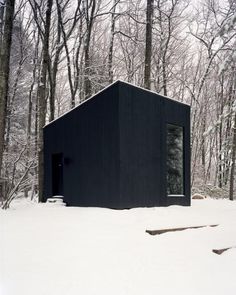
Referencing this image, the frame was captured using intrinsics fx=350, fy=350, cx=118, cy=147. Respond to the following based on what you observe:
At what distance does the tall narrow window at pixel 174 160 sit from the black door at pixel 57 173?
3473 millimetres

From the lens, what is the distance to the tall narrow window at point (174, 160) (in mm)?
9688

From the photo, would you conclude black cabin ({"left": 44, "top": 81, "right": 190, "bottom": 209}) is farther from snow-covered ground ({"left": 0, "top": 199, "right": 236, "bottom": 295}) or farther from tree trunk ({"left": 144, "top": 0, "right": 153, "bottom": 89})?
tree trunk ({"left": 144, "top": 0, "right": 153, "bottom": 89})

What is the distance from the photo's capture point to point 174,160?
990cm

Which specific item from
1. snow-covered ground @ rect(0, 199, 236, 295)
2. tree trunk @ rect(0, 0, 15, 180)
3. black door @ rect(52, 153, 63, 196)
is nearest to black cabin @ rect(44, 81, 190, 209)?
black door @ rect(52, 153, 63, 196)

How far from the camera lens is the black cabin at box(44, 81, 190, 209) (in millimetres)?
8250

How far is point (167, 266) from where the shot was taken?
4445 millimetres

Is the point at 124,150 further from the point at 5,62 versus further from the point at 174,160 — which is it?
the point at 5,62

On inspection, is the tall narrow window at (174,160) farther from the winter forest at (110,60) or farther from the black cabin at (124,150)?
the winter forest at (110,60)

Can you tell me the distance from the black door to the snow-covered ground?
364cm

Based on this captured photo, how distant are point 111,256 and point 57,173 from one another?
22.5 ft

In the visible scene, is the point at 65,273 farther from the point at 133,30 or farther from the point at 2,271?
the point at 133,30

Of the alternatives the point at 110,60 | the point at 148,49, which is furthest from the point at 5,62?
the point at 110,60

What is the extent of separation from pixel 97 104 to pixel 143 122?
49.7 inches

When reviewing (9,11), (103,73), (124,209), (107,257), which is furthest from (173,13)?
(107,257)
